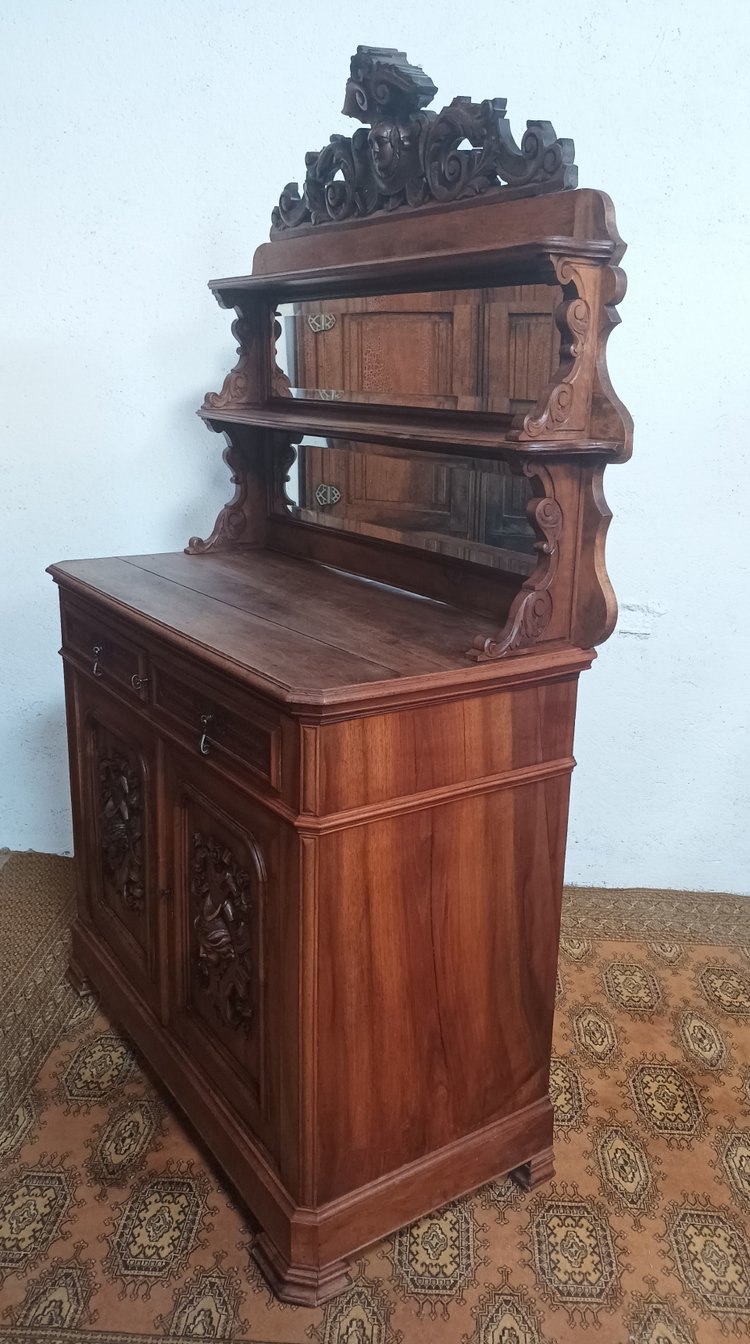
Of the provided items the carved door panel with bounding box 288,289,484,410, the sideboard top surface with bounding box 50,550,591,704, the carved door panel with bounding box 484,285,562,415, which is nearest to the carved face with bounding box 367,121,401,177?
the carved door panel with bounding box 288,289,484,410

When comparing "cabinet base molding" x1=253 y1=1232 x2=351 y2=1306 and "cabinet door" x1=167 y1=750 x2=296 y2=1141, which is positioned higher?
"cabinet door" x1=167 y1=750 x2=296 y2=1141

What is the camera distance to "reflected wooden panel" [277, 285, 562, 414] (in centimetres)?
187

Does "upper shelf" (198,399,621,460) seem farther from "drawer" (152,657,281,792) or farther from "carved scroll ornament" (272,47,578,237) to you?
"drawer" (152,657,281,792)

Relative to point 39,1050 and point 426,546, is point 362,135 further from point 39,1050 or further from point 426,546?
point 39,1050

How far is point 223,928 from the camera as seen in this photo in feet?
6.40

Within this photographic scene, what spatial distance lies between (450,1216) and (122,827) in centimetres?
107

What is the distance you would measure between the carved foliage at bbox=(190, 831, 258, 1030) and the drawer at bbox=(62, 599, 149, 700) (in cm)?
36

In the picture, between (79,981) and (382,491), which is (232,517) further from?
(79,981)

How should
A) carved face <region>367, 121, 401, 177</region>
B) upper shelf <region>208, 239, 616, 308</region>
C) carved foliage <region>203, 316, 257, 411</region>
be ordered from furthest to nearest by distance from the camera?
carved foliage <region>203, 316, 257, 411</region>
carved face <region>367, 121, 401, 177</region>
upper shelf <region>208, 239, 616, 308</region>

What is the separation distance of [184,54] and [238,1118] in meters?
2.63

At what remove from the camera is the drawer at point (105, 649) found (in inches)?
84.5

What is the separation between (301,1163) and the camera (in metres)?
1.77

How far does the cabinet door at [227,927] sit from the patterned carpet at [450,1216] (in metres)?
0.26

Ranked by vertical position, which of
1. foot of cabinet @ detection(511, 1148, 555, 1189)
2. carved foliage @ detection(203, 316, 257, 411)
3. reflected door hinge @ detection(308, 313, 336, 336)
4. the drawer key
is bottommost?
foot of cabinet @ detection(511, 1148, 555, 1189)
